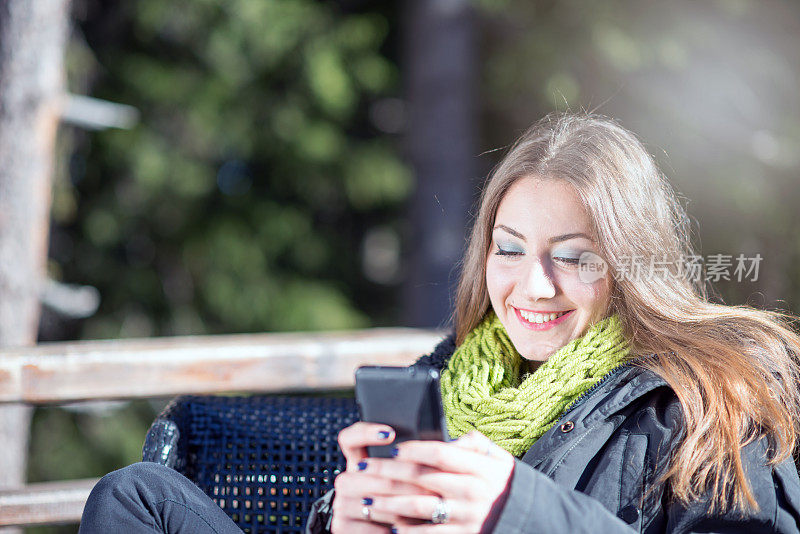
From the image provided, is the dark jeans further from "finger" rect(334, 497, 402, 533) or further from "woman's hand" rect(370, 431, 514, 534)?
"woman's hand" rect(370, 431, 514, 534)

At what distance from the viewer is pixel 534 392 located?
59.8 inches

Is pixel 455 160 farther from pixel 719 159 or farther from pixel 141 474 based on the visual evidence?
pixel 141 474

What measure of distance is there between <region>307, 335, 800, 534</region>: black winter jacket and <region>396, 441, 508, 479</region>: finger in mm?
125

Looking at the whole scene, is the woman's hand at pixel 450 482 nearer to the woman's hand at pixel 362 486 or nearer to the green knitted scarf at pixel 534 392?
the woman's hand at pixel 362 486

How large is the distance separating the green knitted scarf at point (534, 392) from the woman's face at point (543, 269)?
5 cm

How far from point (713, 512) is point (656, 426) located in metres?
0.18

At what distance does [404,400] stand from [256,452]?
36.1 inches

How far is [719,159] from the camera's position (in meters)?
4.32

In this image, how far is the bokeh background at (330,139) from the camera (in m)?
4.30

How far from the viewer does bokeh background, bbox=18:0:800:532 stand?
14.1 ft

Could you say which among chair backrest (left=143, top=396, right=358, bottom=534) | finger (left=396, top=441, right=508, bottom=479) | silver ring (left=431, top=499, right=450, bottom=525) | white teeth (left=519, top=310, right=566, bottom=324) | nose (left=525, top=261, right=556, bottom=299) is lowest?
chair backrest (left=143, top=396, right=358, bottom=534)

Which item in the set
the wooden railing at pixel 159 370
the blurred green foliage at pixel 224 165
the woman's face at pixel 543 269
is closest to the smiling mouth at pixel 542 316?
the woman's face at pixel 543 269

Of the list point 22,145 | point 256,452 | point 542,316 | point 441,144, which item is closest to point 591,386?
point 542,316

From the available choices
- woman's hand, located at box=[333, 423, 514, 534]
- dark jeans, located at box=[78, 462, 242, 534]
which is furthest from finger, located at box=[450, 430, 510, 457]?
dark jeans, located at box=[78, 462, 242, 534]
